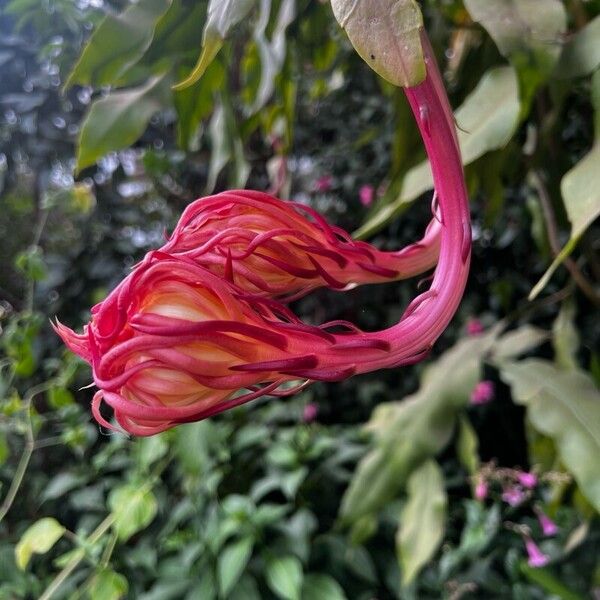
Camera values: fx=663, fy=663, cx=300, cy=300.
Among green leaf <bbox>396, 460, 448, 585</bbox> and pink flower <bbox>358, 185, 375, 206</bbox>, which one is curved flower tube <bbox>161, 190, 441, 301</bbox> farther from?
pink flower <bbox>358, 185, 375, 206</bbox>

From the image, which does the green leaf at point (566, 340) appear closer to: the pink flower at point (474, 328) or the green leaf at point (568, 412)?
the green leaf at point (568, 412)

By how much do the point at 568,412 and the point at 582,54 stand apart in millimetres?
318

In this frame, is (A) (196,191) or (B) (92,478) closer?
(B) (92,478)

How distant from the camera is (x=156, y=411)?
0.75 feet

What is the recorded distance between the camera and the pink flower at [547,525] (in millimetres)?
905

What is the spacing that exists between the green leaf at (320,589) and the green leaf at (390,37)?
0.73m

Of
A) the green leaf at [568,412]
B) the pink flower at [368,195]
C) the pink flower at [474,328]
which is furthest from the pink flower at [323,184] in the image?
the green leaf at [568,412]

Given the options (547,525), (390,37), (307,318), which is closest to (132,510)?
(547,525)

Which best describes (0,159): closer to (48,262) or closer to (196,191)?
(48,262)

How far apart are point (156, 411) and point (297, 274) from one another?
82mm

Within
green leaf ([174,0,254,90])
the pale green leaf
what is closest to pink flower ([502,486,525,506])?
the pale green leaf

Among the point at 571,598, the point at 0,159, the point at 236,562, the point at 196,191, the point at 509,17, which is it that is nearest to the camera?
the point at 509,17

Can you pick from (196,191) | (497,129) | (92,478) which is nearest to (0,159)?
(196,191)

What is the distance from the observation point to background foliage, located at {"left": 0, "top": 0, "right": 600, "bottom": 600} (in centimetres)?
52
